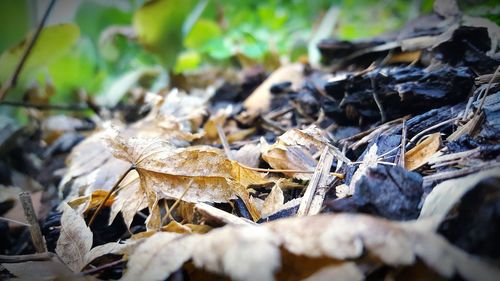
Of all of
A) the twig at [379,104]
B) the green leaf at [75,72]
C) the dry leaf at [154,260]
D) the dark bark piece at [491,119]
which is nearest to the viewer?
the dry leaf at [154,260]

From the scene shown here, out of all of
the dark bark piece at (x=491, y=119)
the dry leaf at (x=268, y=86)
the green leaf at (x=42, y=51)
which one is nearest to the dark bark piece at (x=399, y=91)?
the dark bark piece at (x=491, y=119)

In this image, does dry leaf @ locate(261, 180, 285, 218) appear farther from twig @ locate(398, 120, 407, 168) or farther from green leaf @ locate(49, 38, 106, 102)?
green leaf @ locate(49, 38, 106, 102)

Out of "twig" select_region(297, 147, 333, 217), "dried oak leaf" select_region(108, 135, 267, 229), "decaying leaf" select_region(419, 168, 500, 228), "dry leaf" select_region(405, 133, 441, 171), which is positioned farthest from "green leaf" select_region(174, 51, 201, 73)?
"decaying leaf" select_region(419, 168, 500, 228)

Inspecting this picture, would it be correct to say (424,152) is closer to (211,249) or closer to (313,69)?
(211,249)

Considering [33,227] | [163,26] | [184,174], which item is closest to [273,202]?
[184,174]

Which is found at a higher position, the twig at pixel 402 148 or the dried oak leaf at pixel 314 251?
the dried oak leaf at pixel 314 251

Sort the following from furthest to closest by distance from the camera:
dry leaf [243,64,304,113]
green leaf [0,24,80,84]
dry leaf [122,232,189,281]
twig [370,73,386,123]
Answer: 1. green leaf [0,24,80,84]
2. dry leaf [243,64,304,113]
3. twig [370,73,386,123]
4. dry leaf [122,232,189,281]

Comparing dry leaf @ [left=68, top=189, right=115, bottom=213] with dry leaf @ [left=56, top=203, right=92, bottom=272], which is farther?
dry leaf @ [left=68, top=189, right=115, bottom=213]

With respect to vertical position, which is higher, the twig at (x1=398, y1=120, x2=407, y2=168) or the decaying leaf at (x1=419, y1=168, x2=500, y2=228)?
the decaying leaf at (x1=419, y1=168, x2=500, y2=228)

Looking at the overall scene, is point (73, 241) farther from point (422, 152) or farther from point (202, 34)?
point (202, 34)

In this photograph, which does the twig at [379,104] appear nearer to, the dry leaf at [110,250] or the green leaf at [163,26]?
the dry leaf at [110,250]
